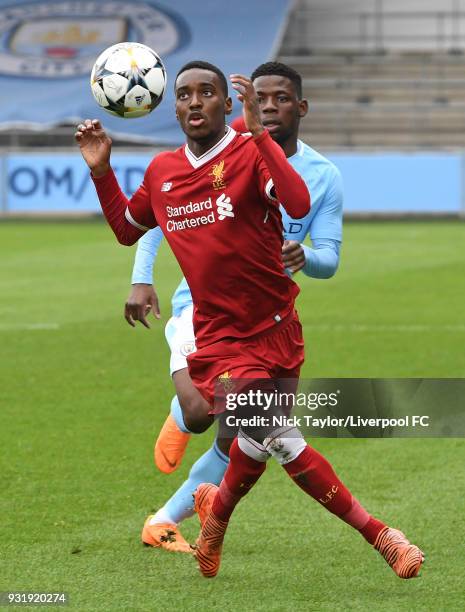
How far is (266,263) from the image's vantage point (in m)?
4.67

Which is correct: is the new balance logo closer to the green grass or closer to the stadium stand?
the green grass

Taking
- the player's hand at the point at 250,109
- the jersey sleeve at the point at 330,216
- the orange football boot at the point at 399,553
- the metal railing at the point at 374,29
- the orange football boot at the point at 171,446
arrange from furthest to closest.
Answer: the metal railing at the point at 374,29, the orange football boot at the point at 171,446, the jersey sleeve at the point at 330,216, the orange football boot at the point at 399,553, the player's hand at the point at 250,109

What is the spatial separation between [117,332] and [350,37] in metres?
19.4

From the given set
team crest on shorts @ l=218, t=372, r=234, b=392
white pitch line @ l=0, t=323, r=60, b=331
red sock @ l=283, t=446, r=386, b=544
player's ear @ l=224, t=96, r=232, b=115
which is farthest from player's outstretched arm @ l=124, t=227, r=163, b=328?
white pitch line @ l=0, t=323, r=60, b=331

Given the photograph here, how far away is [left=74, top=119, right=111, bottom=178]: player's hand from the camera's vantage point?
4.93 metres

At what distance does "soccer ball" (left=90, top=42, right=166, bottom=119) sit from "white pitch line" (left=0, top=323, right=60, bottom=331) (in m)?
6.33

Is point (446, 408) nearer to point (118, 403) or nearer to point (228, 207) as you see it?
point (228, 207)

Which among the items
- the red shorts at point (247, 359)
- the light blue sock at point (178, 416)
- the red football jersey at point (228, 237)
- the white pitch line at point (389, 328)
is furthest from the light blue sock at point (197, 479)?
the white pitch line at point (389, 328)

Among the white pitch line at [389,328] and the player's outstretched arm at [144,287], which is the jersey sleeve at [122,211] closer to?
the player's outstretched arm at [144,287]

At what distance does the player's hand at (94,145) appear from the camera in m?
4.93

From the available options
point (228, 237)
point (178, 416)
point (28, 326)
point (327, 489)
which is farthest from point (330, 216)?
point (28, 326)

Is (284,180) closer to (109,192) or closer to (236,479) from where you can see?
(109,192)

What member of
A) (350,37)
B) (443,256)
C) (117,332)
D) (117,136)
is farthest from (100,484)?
(350,37)

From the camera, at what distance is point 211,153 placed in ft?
15.4
